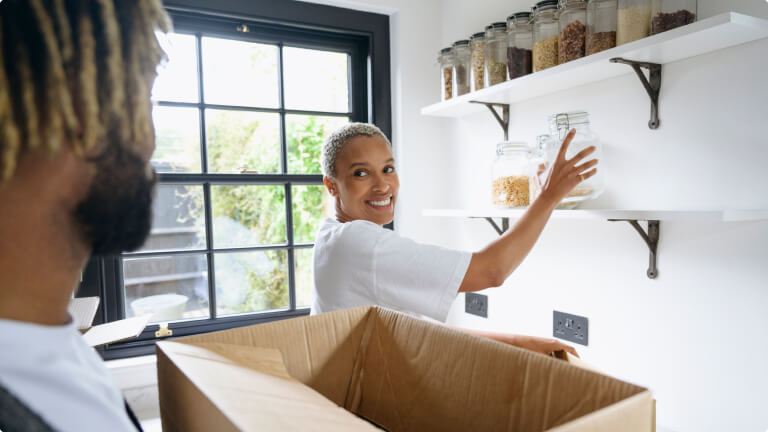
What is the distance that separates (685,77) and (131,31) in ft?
4.29

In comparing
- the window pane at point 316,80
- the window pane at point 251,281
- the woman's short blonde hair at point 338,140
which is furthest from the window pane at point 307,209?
the woman's short blonde hair at point 338,140

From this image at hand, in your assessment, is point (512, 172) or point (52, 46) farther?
point (512, 172)

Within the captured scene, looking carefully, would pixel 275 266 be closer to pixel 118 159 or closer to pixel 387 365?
pixel 387 365

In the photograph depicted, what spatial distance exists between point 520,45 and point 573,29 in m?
0.22

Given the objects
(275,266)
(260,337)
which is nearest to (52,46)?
(260,337)

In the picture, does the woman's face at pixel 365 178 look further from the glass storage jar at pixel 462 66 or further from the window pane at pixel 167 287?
the window pane at pixel 167 287

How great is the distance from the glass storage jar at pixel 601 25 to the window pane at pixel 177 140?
1.39 m

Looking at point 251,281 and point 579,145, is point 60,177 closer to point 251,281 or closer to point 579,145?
point 579,145

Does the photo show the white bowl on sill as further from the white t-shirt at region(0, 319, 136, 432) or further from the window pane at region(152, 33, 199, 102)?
the white t-shirt at region(0, 319, 136, 432)

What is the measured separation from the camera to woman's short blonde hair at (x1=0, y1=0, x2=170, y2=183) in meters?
0.21

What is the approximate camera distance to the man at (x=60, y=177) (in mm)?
207

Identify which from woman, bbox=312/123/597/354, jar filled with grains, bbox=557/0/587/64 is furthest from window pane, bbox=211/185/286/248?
jar filled with grains, bbox=557/0/587/64

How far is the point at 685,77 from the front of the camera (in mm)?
1167

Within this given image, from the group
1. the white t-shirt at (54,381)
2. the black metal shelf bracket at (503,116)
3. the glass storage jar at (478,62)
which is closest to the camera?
the white t-shirt at (54,381)
